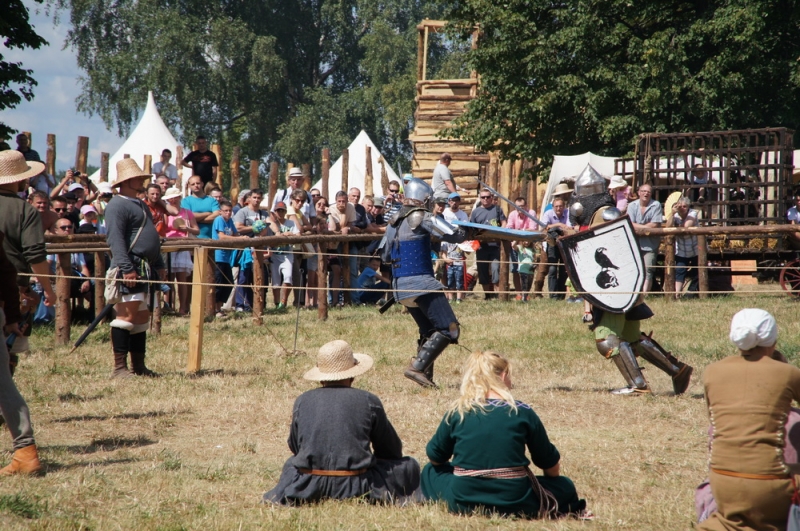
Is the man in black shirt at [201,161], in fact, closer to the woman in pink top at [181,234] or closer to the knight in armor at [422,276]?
the woman in pink top at [181,234]

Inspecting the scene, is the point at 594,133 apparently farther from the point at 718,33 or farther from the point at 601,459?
the point at 601,459

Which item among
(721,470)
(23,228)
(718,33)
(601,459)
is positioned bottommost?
(601,459)

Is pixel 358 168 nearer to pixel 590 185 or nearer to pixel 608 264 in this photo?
pixel 590 185

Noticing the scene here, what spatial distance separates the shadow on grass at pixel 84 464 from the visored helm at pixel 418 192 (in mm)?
3240

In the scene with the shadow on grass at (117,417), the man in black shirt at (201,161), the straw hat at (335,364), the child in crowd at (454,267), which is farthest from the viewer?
the man in black shirt at (201,161)

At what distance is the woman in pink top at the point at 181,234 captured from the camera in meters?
11.6

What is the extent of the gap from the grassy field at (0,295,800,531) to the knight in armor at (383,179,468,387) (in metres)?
0.31

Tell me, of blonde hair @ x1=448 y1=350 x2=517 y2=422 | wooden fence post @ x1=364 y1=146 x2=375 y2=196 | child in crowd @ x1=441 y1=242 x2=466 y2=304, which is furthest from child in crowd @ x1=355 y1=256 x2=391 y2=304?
wooden fence post @ x1=364 y1=146 x2=375 y2=196

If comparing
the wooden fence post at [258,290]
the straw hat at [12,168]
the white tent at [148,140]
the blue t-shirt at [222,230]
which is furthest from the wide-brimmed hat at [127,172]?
the white tent at [148,140]

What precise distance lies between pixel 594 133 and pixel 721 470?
55.8ft

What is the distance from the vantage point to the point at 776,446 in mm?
3908

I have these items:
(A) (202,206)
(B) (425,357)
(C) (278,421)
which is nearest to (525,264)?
(A) (202,206)

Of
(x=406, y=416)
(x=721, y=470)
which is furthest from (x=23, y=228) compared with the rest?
(x=721, y=470)

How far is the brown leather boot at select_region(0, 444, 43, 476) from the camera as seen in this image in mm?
5160
